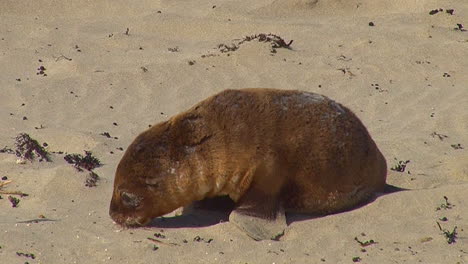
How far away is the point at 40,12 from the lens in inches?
583

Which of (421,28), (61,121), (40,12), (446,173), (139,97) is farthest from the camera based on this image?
(40,12)

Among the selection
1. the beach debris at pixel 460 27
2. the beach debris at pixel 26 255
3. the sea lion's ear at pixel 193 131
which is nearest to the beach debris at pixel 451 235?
the sea lion's ear at pixel 193 131

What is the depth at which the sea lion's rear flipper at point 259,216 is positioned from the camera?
6.36 meters

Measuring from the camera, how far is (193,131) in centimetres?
648

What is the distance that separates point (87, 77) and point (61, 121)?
1592 millimetres

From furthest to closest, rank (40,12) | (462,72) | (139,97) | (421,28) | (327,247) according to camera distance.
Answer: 1. (40,12)
2. (421,28)
3. (462,72)
4. (139,97)
5. (327,247)

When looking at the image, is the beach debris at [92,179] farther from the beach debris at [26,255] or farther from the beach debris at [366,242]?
the beach debris at [366,242]

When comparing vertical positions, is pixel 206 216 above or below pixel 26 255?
below

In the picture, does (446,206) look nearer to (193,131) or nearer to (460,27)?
(193,131)

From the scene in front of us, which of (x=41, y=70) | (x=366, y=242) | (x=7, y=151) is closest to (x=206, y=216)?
(x=366, y=242)

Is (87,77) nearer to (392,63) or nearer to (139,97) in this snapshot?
(139,97)

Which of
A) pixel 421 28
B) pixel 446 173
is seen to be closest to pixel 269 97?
pixel 446 173

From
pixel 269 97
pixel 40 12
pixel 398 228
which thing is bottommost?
pixel 40 12

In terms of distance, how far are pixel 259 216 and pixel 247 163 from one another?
39 centimetres
